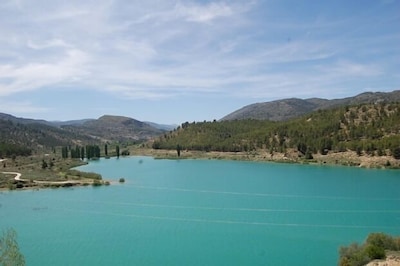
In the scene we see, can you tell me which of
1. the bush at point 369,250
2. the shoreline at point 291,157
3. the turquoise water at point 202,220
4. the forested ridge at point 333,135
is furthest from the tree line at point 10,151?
the bush at point 369,250

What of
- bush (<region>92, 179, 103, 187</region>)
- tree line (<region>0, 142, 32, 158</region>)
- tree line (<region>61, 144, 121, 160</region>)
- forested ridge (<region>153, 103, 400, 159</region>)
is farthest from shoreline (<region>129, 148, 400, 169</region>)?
bush (<region>92, 179, 103, 187</region>)

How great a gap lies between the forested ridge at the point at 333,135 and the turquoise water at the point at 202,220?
145 ft

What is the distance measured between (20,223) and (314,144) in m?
108

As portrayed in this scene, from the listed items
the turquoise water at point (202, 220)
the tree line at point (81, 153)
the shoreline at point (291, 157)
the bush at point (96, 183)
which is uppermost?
the tree line at point (81, 153)

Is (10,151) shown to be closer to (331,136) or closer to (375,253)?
(331,136)

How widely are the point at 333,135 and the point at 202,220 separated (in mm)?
103831

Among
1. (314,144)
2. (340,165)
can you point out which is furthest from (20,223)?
(314,144)

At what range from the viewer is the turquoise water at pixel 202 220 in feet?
136

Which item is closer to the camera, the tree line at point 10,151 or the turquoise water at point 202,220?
the turquoise water at point 202,220

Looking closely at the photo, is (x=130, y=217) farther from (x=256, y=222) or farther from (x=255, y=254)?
(x=255, y=254)

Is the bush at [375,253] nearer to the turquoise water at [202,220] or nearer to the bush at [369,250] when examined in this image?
the bush at [369,250]

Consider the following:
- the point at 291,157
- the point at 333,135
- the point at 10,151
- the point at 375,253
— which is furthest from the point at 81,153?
the point at 375,253

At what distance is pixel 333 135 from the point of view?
148875 millimetres

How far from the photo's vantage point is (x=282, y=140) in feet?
528
